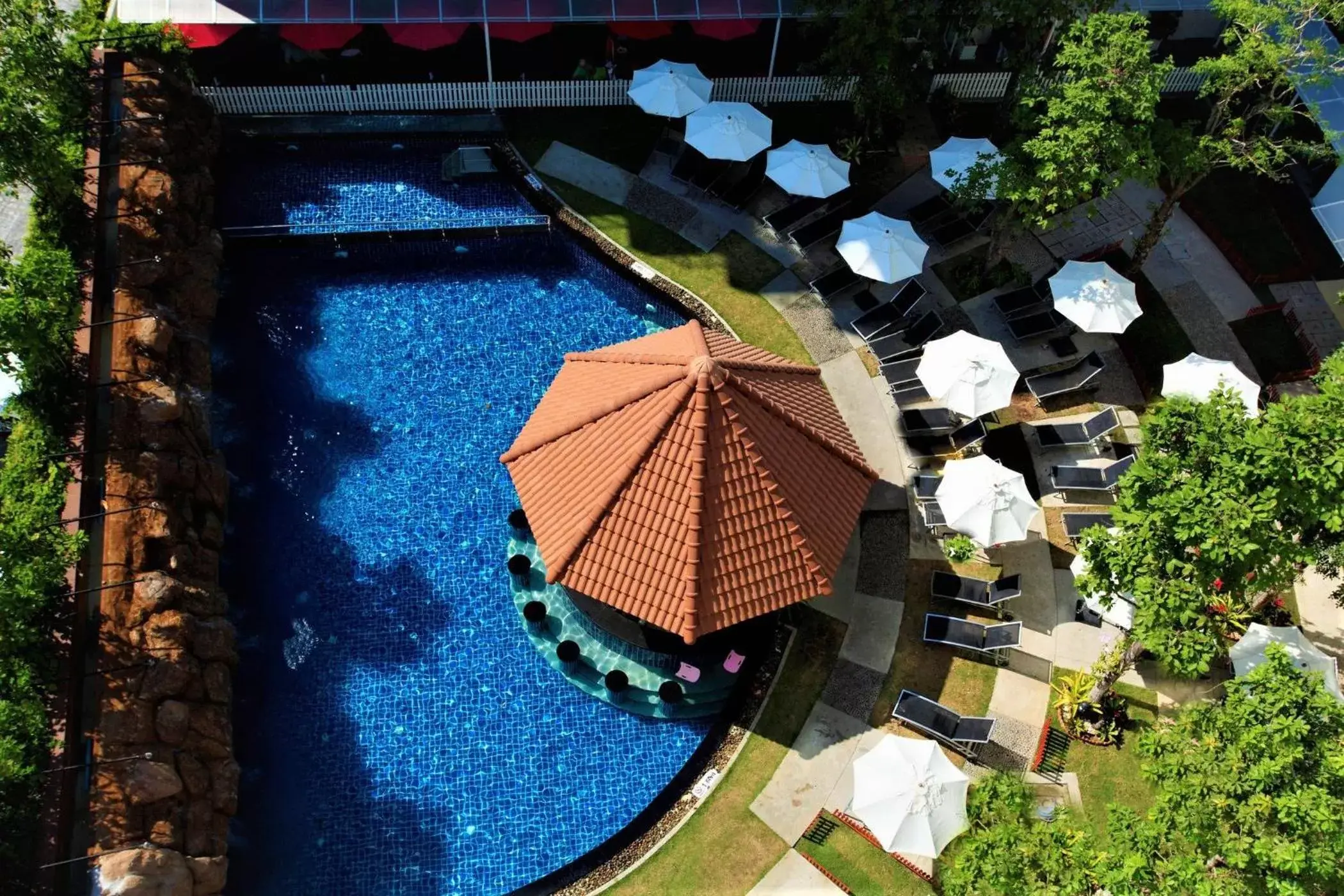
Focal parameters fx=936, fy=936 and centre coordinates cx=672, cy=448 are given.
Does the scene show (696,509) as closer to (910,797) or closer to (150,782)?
(910,797)

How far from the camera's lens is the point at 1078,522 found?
2205 cm

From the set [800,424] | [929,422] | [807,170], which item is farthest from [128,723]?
[807,170]

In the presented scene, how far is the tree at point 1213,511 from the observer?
15820mm

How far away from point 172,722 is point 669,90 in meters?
20.0

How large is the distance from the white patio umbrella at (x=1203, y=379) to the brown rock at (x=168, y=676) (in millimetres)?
22518

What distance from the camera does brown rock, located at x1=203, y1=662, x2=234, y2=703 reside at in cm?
1916

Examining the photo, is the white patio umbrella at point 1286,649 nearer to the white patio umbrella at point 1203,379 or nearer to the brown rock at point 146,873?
the white patio umbrella at point 1203,379

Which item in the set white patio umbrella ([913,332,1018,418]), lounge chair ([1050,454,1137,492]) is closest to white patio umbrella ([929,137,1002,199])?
white patio umbrella ([913,332,1018,418])

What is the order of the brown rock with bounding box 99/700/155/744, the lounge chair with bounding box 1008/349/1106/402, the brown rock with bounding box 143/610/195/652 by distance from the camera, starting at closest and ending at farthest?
the brown rock with bounding box 99/700/155/744, the brown rock with bounding box 143/610/195/652, the lounge chair with bounding box 1008/349/1106/402

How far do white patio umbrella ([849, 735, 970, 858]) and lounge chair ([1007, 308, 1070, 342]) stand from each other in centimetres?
1190

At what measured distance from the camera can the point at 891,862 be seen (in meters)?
18.5

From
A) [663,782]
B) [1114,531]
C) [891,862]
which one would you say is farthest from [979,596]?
[663,782]

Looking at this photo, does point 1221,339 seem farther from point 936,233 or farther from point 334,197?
point 334,197

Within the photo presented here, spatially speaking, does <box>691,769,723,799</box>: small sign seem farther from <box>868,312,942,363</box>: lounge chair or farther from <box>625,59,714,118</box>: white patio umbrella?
<box>625,59,714,118</box>: white patio umbrella
